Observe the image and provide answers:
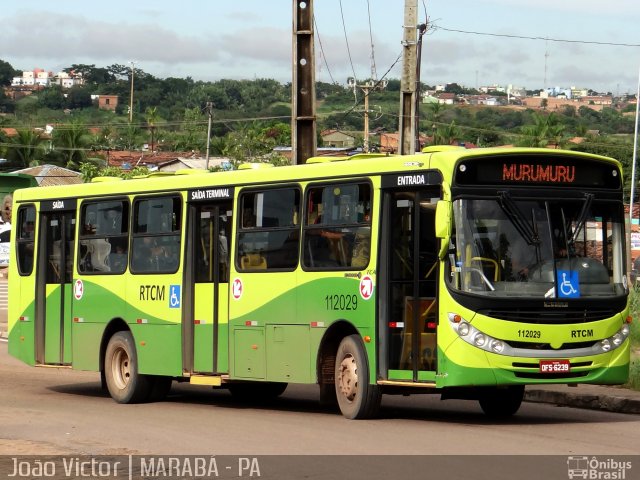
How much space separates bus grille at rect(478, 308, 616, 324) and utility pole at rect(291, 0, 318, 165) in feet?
32.7

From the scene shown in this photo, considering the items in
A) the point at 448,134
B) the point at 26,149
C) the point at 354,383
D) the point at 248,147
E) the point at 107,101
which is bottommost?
the point at 354,383

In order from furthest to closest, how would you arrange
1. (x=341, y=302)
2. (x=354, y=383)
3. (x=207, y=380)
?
(x=207, y=380) < (x=341, y=302) < (x=354, y=383)

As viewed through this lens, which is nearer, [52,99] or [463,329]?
[463,329]

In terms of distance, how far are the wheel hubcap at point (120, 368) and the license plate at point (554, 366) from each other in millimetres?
7243

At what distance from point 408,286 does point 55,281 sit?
7.94m

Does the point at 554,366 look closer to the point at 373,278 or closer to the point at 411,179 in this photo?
the point at 373,278

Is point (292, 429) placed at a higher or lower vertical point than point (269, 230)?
lower

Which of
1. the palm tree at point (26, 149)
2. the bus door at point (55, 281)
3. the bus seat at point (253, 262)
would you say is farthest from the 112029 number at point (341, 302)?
the palm tree at point (26, 149)

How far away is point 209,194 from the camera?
1772 centimetres

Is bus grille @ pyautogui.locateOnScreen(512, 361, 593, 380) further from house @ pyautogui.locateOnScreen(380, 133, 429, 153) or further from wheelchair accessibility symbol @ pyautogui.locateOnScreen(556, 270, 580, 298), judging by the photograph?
house @ pyautogui.locateOnScreen(380, 133, 429, 153)

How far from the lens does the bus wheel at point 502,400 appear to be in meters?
15.4

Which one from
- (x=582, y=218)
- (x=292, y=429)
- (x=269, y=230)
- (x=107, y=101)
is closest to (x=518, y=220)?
(x=582, y=218)

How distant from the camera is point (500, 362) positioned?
45.2ft

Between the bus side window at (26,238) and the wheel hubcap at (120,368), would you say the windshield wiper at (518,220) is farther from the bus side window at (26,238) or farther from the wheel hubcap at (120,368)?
the bus side window at (26,238)
